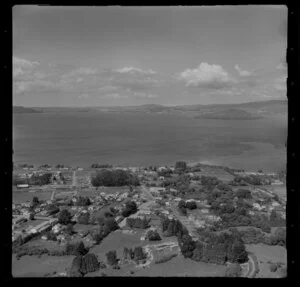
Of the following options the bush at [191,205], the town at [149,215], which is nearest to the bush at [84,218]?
the town at [149,215]

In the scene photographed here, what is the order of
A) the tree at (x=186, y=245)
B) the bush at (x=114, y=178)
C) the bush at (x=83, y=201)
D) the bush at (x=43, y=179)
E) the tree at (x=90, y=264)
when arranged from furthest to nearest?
1. the bush at (x=114, y=178)
2. the bush at (x=83, y=201)
3. the bush at (x=43, y=179)
4. the tree at (x=186, y=245)
5. the tree at (x=90, y=264)

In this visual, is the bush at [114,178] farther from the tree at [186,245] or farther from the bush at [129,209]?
the tree at [186,245]

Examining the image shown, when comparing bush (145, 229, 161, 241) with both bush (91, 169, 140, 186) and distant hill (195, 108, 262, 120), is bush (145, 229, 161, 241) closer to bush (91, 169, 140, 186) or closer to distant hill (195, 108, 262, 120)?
bush (91, 169, 140, 186)

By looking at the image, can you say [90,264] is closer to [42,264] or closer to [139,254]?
[42,264]

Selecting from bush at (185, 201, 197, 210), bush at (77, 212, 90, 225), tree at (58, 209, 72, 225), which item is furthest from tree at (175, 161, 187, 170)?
tree at (58, 209, 72, 225)
